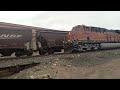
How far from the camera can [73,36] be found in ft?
87.3

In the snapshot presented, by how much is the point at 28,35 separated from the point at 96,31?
11.5 meters

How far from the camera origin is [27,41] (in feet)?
76.0

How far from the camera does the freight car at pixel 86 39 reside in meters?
26.6

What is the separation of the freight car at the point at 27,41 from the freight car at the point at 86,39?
4.67ft

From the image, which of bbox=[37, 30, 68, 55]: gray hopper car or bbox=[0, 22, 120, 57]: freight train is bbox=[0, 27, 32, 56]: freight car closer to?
bbox=[0, 22, 120, 57]: freight train

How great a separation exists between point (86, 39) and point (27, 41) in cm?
838

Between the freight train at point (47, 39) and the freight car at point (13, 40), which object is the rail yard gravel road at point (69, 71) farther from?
the freight train at point (47, 39)

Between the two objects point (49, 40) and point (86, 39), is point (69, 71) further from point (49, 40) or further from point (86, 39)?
point (86, 39)

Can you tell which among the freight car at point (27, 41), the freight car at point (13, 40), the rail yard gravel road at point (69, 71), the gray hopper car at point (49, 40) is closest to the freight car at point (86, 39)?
the gray hopper car at point (49, 40)

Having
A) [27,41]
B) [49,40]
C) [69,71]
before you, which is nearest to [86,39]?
[49,40]

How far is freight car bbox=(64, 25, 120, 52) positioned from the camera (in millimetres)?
26589

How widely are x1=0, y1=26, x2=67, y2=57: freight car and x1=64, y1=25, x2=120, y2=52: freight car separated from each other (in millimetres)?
1423

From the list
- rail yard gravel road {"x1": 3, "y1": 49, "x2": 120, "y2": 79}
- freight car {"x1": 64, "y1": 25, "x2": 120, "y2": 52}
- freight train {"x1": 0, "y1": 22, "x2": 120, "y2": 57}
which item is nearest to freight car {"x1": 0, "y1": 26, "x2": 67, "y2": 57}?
freight train {"x1": 0, "y1": 22, "x2": 120, "y2": 57}
